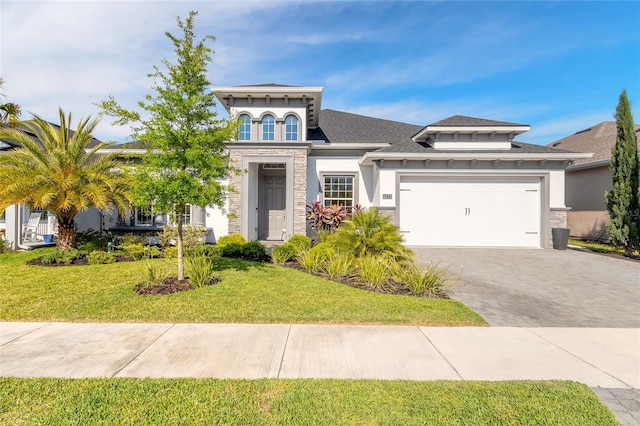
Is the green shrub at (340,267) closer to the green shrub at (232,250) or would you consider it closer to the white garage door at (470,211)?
the green shrub at (232,250)

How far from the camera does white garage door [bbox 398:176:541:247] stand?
12.5 meters

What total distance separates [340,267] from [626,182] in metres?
12.1

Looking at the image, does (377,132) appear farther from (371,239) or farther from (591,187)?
(591,187)

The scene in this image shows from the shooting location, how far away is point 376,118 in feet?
57.5

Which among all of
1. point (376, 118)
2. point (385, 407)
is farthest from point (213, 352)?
point (376, 118)

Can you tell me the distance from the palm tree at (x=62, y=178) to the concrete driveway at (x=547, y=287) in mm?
9563

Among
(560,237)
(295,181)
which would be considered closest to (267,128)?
(295,181)

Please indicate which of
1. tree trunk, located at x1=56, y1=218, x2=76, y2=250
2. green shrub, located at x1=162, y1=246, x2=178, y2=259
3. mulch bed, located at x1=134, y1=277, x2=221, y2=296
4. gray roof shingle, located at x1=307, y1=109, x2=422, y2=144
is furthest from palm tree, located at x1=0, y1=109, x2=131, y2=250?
gray roof shingle, located at x1=307, y1=109, x2=422, y2=144

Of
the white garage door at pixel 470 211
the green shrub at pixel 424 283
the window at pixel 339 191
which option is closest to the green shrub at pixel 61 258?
the window at pixel 339 191

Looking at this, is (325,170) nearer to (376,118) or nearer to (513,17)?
(376,118)

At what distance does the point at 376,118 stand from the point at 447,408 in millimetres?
16764

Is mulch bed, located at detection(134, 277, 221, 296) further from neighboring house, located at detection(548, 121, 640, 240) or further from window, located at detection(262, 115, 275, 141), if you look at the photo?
neighboring house, located at detection(548, 121, 640, 240)

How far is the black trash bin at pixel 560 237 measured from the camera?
11.9m

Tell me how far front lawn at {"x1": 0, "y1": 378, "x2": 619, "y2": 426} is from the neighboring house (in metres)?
16.7
